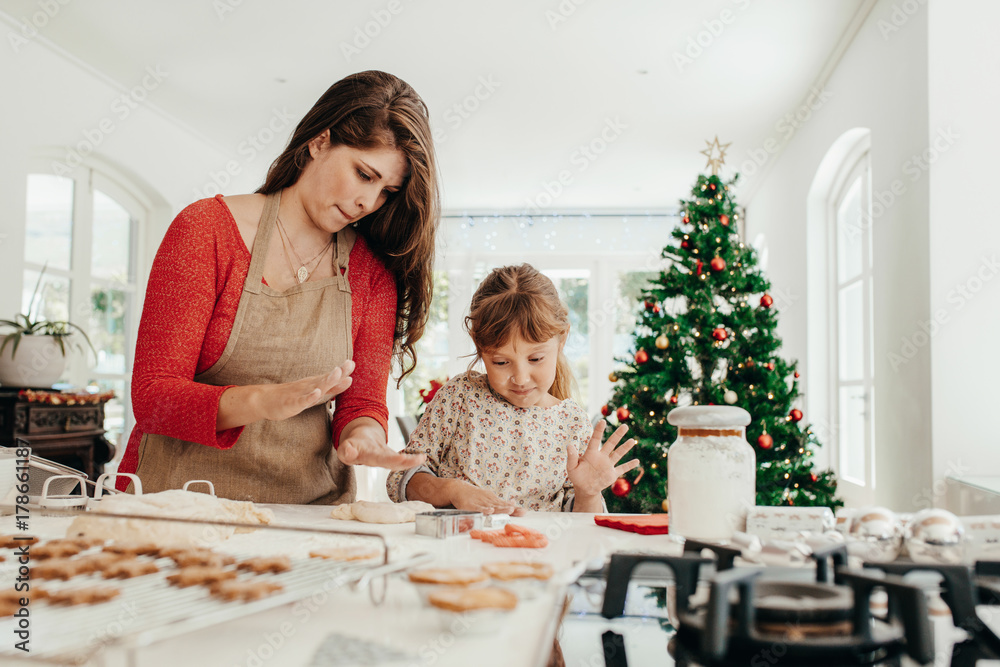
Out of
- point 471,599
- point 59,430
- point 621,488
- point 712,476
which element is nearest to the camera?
point 471,599

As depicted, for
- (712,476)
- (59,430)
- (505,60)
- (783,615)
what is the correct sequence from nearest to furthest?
(783,615) → (712,476) → (59,430) → (505,60)

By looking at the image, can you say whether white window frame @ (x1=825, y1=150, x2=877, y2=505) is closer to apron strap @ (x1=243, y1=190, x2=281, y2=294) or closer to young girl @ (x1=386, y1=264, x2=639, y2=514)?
young girl @ (x1=386, y1=264, x2=639, y2=514)

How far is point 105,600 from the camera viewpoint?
545 mm

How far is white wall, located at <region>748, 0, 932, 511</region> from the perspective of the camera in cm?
284

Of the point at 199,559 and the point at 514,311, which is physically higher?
the point at 514,311

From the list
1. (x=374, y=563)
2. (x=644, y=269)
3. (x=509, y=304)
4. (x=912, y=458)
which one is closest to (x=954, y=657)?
(x=374, y=563)

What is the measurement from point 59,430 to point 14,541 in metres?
3.21

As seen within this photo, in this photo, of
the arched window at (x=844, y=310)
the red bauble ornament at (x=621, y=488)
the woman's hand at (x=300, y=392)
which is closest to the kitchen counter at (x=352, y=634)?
the woman's hand at (x=300, y=392)

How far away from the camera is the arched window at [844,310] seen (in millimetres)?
3936

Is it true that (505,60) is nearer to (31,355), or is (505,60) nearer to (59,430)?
(31,355)

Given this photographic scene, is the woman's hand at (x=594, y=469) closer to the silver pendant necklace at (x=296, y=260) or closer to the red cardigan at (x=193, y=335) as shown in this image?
the red cardigan at (x=193, y=335)

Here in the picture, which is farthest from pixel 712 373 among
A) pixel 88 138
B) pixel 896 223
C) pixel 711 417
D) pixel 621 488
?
pixel 88 138

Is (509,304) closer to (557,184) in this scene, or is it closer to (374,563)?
(374,563)

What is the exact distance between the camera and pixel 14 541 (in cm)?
75
